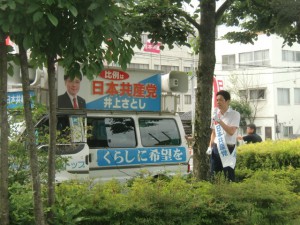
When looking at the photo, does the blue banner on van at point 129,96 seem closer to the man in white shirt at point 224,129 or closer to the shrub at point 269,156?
the man in white shirt at point 224,129

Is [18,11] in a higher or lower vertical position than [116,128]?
higher

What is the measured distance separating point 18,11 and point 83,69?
38.7 inches

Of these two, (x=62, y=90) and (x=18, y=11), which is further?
(x=62, y=90)

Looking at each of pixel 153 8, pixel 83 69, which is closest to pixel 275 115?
pixel 153 8

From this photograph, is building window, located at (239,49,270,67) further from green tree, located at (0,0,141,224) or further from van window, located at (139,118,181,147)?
green tree, located at (0,0,141,224)

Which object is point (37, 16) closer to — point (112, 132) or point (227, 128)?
point (227, 128)

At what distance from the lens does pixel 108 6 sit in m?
3.05

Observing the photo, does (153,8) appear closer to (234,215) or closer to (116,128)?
(116,128)

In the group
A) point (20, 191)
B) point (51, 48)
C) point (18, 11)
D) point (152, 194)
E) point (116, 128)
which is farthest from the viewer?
point (116, 128)

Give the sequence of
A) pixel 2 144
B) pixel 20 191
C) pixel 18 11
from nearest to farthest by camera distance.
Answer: pixel 18 11 → pixel 2 144 → pixel 20 191

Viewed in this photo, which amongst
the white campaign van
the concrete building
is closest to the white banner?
the white campaign van

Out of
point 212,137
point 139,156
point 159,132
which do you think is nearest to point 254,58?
point 159,132

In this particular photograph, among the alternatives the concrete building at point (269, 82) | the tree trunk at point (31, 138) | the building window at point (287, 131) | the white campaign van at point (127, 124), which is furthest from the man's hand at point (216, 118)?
the building window at point (287, 131)

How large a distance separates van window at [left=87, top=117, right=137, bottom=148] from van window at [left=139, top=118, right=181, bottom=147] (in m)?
0.25
